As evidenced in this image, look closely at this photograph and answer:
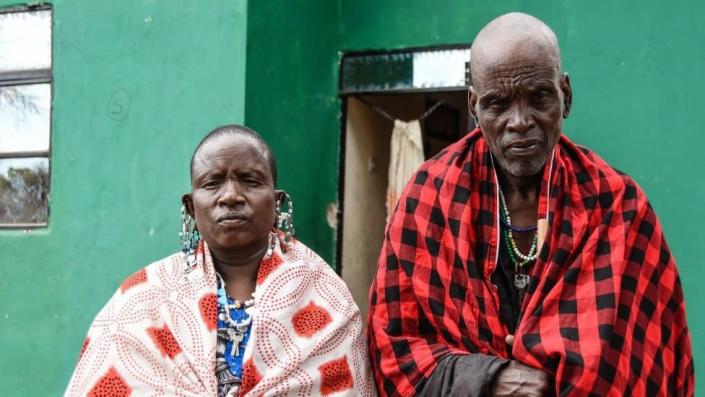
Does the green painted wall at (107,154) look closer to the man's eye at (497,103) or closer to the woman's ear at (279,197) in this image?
the woman's ear at (279,197)

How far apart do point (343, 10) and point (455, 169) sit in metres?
2.79

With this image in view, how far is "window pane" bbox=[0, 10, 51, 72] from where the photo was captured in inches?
216

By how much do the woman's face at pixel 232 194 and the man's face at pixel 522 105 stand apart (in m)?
0.74

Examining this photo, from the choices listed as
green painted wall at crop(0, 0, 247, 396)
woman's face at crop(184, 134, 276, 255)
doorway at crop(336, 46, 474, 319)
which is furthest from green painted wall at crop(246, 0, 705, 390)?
woman's face at crop(184, 134, 276, 255)

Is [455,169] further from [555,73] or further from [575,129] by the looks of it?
[575,129]

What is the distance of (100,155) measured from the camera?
5227 mm

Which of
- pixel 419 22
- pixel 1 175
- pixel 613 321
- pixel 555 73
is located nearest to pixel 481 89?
pixel 555 73

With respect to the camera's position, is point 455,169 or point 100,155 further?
point 100,155

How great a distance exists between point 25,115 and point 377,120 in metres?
2.17

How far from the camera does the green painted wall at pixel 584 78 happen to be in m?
4.65

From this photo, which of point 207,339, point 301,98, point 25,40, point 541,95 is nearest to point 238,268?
point 207,339

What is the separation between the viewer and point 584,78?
4840mm

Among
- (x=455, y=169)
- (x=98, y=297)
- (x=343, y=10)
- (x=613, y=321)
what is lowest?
(x=98, y=297)

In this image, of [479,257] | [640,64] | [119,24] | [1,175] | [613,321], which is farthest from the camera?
[1,175]
